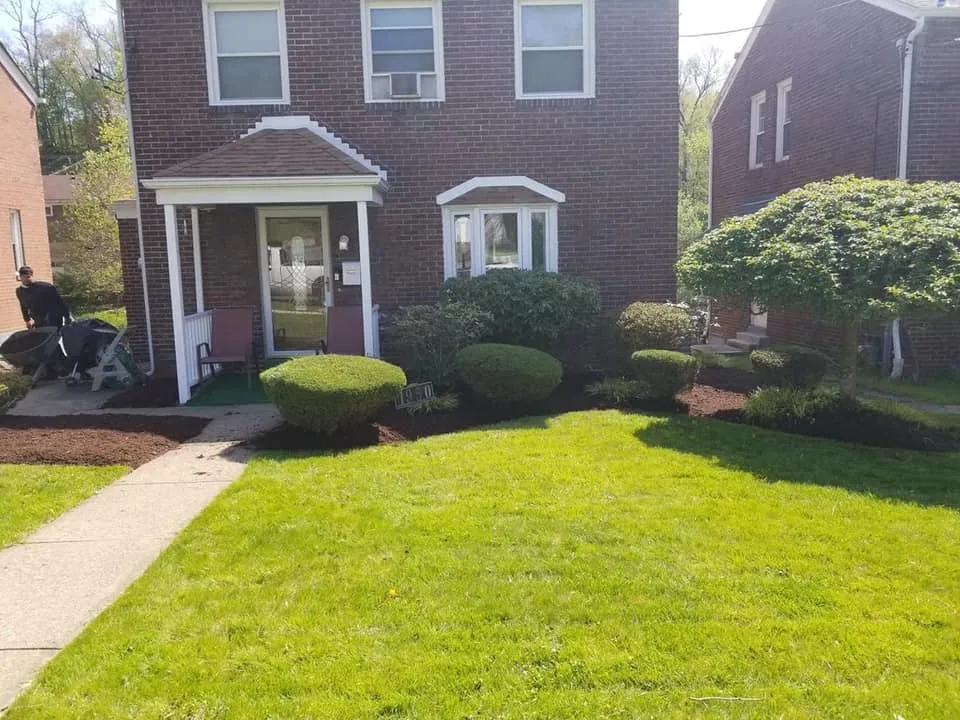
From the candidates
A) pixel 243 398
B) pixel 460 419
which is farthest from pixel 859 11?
pixel 243 398

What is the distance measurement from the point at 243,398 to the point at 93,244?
62.6 feet

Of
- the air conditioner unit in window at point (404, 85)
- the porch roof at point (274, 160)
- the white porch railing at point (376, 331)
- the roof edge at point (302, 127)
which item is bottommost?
the white porch railing at point (376, 331)

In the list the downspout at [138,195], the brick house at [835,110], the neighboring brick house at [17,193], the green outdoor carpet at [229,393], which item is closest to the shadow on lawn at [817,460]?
the brick house at [835,110]

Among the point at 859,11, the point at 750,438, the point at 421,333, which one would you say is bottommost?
the point at 750,438

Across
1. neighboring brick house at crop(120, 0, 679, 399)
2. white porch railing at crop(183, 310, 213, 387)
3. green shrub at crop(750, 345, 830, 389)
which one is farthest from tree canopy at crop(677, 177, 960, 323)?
white porch railing at crop(183, 310, 213, 387)

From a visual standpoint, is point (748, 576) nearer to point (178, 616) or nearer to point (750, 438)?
point (178, 616)

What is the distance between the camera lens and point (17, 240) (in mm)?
19859

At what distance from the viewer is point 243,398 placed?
10.1 metres

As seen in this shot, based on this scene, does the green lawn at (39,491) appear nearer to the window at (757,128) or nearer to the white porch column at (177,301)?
the white porch column at (177,301)

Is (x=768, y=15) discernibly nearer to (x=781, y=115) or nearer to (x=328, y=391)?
(x=781, y=115)

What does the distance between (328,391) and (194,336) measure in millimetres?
4159

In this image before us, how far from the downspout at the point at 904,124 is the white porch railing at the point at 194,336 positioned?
32.7ft

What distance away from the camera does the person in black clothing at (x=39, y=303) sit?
12383 millimetres

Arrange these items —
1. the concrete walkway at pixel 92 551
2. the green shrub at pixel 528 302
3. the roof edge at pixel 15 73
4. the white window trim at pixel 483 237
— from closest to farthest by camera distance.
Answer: the concrete walkway at pixel 92 551 → the green shrub at pixel 528 302 → the white window trim at pixel 483 237 → the roof edge at pixel 15 73
